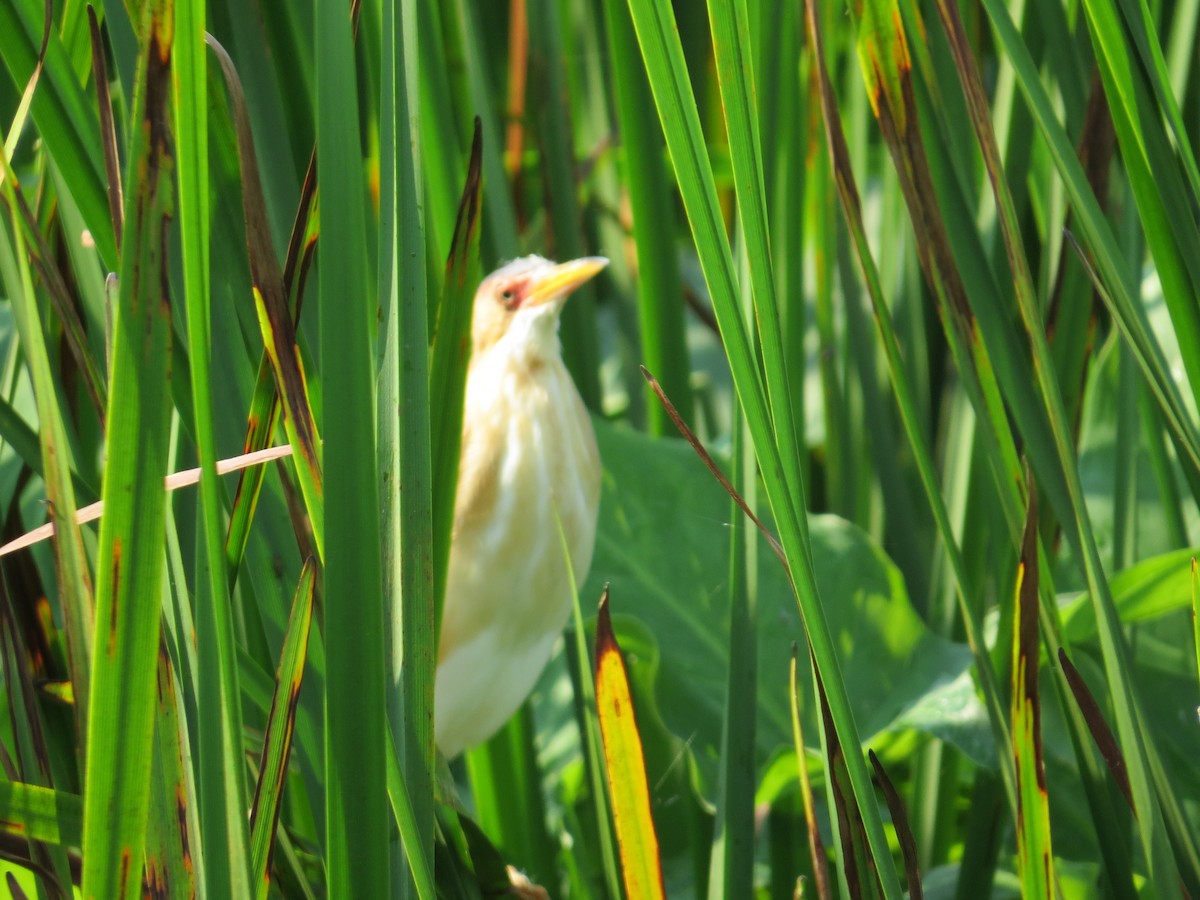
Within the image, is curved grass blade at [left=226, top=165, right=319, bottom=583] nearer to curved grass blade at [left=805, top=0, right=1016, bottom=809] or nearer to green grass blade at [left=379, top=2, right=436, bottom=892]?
green grass blade at [left=379, top=2, right=436, bottom=892]

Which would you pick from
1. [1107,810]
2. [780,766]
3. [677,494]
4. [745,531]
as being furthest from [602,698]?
[677,494]

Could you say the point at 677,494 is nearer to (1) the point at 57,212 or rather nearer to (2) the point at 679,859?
(2) the point at 679,859

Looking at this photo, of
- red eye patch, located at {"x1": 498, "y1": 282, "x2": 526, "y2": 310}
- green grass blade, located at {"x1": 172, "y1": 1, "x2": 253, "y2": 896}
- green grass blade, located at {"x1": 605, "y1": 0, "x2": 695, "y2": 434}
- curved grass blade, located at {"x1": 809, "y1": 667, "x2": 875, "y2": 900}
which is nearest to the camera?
green grass blade, located at {"x1": 172, "y1": 1, "x2": 253, "y2": 896}

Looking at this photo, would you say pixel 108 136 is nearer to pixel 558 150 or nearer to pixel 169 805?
pixel 169 805

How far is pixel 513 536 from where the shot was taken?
98 cm

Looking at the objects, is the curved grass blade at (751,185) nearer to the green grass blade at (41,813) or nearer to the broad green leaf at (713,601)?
the green grass blade at (41,813)

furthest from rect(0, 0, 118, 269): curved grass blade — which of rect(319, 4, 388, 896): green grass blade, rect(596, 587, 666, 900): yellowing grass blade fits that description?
rect(596, 587, 666, 900): yellowing grass blade

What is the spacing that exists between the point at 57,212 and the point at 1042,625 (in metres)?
0.46

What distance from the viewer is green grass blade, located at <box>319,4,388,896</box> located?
12.8 inches

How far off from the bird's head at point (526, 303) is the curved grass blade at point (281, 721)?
21.9 inches

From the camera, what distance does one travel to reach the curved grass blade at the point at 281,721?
0.37 meters

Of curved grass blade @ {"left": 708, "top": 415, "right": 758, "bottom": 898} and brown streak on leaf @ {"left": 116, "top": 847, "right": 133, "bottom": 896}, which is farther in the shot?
curved grass blade @ {"left": 708, "top": 415, "right": 758, "bottom": 898}

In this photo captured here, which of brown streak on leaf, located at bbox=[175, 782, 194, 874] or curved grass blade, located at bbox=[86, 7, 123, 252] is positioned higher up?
curved grass blade, located at bbox=[86, 7, 123, 252]

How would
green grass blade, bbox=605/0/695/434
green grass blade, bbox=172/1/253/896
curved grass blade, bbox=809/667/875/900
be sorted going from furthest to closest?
green grass blade, bbox=605/0/695/434, curved grass blade, bbox=809/667/875/900, green grass blade, bbox=172/1/253/896
